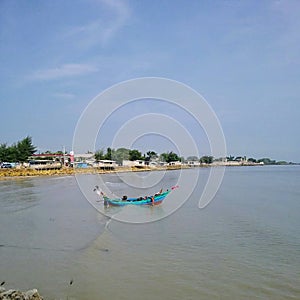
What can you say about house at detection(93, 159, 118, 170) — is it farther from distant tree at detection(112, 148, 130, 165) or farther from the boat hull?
the boat hull

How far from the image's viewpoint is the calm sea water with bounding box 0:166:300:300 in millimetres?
7285

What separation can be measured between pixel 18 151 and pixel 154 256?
5264 cm

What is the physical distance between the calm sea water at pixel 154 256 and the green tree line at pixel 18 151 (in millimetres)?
42788

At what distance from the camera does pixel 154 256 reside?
9570 mm

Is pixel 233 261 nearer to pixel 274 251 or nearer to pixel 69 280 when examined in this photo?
pixel 274 251

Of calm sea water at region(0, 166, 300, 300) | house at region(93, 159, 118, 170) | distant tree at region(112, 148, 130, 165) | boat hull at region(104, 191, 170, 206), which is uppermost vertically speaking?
distant tree at region(112, 148, 130, 165)

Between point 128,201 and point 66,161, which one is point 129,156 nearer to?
point 66,161

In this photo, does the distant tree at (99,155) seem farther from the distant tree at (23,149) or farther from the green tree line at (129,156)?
the distant tree at (23,149)

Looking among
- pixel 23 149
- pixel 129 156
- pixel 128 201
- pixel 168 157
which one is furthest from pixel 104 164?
pixel 128 201

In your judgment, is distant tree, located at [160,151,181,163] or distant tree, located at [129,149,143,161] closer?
distant tree, located at [129,149,143,161]

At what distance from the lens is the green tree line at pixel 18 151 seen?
56803 mm

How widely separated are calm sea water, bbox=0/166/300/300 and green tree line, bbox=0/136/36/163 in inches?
1685

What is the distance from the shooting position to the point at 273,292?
715 cm

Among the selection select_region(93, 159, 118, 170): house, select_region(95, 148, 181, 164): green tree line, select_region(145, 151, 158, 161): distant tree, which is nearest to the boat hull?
select_region(95, 148, 181, 164): green tree line
